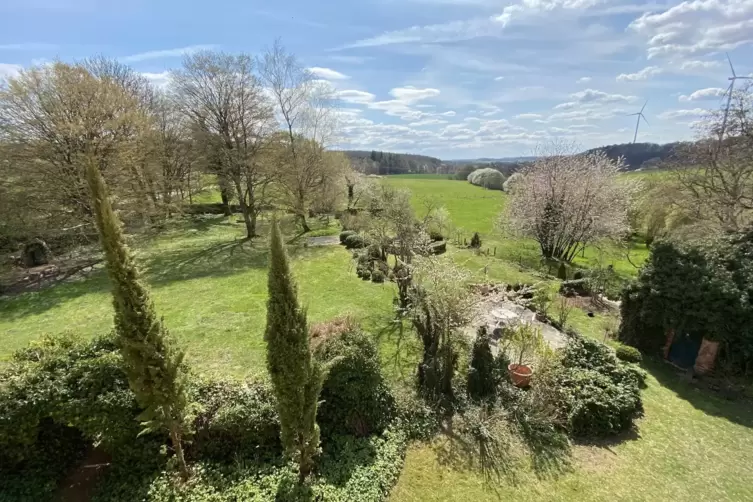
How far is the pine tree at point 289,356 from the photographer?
5.27m

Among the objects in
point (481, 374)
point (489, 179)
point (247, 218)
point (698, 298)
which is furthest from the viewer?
point (489, 179)

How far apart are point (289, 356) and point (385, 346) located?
6.10m

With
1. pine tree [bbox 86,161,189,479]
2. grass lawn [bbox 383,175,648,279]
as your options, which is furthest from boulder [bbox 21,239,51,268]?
grass lawn [bbox 383,175,648,279]

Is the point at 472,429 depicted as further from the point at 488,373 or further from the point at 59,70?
the point at 59,70

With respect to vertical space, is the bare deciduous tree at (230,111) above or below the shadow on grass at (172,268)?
above

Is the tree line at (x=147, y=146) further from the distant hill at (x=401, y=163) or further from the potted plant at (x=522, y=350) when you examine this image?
the distant hill at (x=401, y=163)

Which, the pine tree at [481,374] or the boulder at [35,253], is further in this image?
the boulder at [35,253]

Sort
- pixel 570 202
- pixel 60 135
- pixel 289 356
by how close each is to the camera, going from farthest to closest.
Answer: pixel 570 202
pixel 60 135
pixel 289 356

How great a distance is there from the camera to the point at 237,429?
7.02m

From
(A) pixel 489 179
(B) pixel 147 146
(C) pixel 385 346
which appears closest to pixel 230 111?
(B) pixel 147 146

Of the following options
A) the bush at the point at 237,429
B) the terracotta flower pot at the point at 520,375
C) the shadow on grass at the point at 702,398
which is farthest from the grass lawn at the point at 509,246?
the bush at the point at 237,429

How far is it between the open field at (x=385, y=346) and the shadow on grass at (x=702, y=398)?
0.09 ft

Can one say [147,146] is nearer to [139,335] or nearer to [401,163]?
[139,335]

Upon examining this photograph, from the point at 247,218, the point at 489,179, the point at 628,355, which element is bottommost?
the point at 628,355
